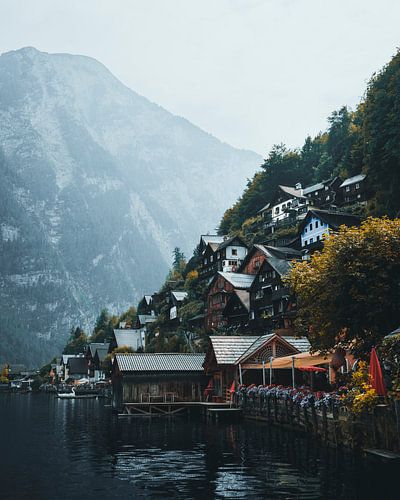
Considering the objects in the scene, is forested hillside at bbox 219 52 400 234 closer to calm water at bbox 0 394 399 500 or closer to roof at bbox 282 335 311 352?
roof at bbox 282 335 311 352

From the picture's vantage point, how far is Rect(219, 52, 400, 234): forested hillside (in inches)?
3056

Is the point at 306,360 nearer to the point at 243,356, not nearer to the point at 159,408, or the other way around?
the point at 243,356

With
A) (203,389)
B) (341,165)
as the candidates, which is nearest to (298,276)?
(203,389)

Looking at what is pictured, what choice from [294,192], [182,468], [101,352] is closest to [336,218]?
[294,192]

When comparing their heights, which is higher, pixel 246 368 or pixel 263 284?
pixel 263 284

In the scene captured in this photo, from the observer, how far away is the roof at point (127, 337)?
12988cm

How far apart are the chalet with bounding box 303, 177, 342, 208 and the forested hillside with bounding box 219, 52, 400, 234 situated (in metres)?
3.04

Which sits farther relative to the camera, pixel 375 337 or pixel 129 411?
pixel 129 411

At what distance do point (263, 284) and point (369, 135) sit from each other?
26.9m

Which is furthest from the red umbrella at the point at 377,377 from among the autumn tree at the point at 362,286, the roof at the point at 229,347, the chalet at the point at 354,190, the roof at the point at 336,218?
the chalet at the point at 354,190

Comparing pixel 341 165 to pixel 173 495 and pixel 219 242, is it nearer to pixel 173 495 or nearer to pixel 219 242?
pixel 219 242

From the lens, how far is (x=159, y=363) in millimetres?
65438

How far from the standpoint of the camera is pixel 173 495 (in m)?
20.6

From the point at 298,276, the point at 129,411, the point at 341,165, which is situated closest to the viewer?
the point at 298,276
